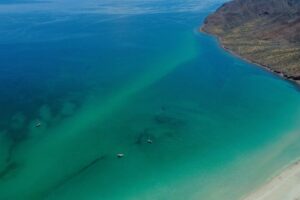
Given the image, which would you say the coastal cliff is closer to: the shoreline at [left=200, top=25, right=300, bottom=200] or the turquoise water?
the turquoise water

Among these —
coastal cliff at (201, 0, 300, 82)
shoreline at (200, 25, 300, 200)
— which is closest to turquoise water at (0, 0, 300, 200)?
shoreline at (200, 25, 300, 200)

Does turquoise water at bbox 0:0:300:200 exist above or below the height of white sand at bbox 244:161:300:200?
below

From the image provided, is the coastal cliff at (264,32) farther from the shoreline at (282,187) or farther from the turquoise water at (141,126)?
the shoreline at (282,187)

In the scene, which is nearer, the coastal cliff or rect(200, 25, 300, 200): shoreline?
rect(200, 25, 300, 200): shoreline

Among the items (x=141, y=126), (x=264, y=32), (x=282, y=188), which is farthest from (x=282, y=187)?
(x=264, y=32)

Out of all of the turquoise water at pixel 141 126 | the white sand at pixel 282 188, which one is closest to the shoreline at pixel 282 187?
the white sand at pixel 282 188

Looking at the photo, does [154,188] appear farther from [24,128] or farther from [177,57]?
[177,57]
